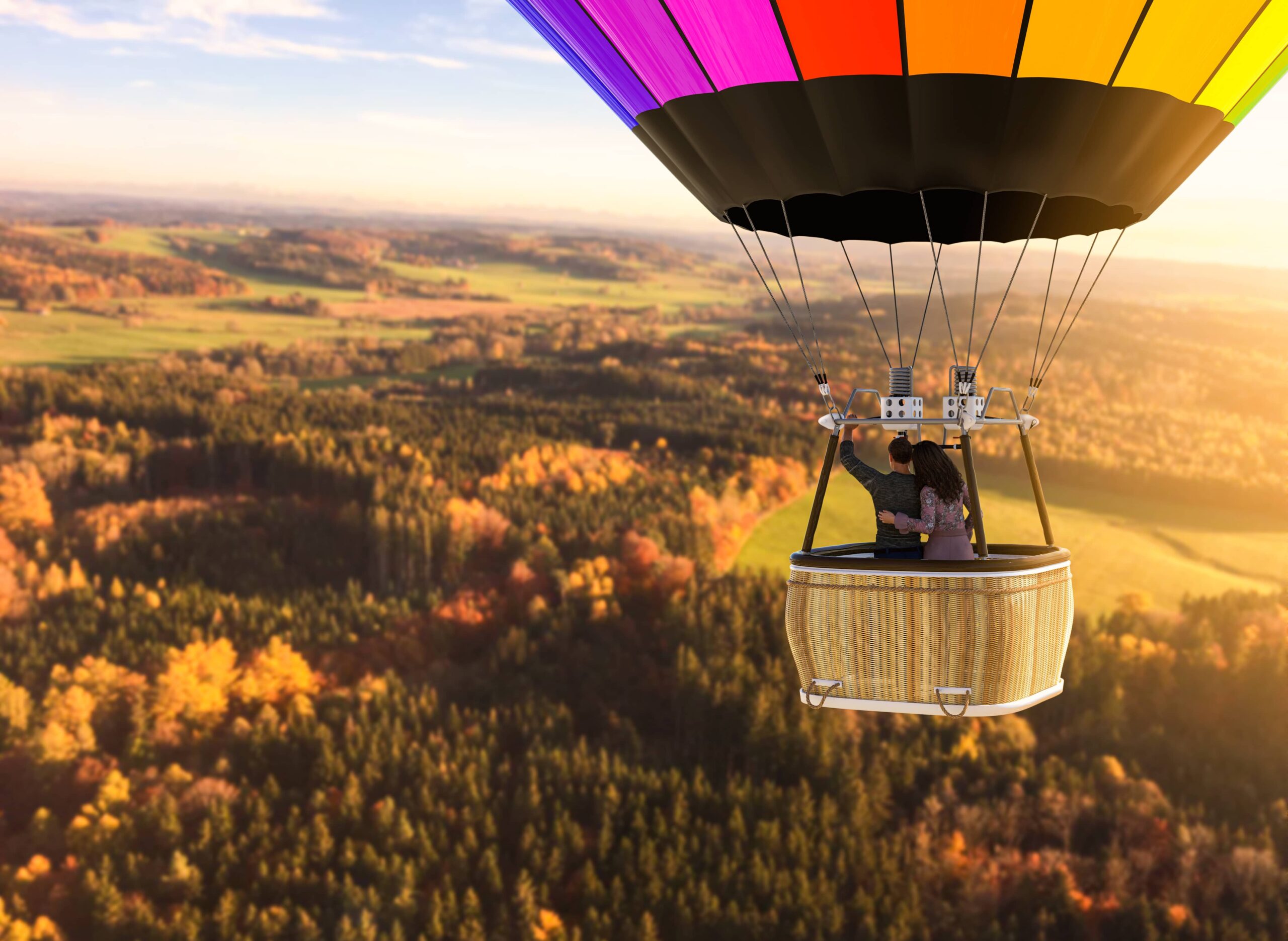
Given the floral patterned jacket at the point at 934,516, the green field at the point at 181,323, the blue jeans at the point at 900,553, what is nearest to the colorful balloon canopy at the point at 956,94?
the floral patterned jacket at the point at 934,516

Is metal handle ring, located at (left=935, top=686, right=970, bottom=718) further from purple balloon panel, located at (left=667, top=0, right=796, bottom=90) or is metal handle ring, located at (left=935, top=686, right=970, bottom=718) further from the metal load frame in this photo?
purple balloon panel, located at (left=667, top=0, right=796, bottom=90)

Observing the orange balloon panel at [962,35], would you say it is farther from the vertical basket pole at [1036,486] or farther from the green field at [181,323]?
the green field at [181,323]

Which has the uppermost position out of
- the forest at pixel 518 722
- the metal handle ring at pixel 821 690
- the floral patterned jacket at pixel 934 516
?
the floral patterned jacket at pixel 934 516

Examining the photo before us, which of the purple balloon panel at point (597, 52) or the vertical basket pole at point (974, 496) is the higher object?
the purple balloon panel at point (597, 52)

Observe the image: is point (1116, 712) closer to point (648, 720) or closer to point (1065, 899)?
point (1065, 899)

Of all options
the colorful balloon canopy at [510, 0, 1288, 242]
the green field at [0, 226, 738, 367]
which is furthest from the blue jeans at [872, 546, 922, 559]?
the green field at [0, 226, 738, 367]

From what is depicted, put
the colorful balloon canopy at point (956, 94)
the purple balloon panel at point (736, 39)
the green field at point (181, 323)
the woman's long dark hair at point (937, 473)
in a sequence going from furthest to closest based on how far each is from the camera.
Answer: the green field at point (181, 323) < the purple balloon panel at point (736, 39) < the colorful balloon canopy at point (956, 94) < the woman's long dark hair at point (937, 473)

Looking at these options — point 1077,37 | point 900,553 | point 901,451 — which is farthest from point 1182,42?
point 900,553
